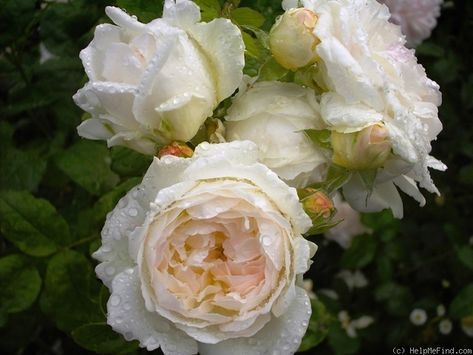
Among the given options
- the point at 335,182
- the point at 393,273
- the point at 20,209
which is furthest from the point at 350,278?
the point at 335,182

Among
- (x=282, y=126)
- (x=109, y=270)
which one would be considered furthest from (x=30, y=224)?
(x=282, y=126)

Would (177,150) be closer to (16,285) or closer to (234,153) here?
(234,153)

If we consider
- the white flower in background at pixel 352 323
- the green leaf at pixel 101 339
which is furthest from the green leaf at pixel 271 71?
the white flower in background at pixel 352 323

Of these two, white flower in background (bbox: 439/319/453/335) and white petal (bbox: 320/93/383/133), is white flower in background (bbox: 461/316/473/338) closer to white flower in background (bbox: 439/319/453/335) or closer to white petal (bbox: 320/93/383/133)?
white flower in background (bbox: 439/319/453/335)

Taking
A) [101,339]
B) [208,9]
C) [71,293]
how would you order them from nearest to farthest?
[208,9]
[101,339]
[71,293]

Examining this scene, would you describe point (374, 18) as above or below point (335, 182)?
above

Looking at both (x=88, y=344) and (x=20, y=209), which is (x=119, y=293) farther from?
→ (x=20, y=209)
